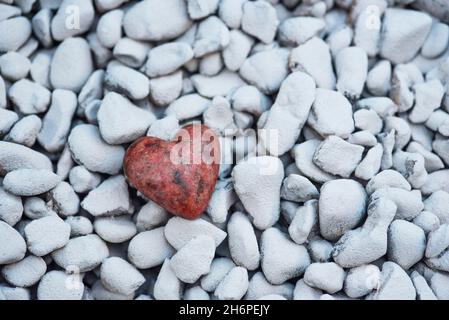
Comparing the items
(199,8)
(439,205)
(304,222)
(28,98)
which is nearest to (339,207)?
(304,222)

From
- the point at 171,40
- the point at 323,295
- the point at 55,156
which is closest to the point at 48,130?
the point at 55,156

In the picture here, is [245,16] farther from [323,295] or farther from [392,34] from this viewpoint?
[323,295]

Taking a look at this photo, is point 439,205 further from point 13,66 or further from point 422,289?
point 13,66

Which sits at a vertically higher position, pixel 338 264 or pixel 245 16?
pixel 245 16

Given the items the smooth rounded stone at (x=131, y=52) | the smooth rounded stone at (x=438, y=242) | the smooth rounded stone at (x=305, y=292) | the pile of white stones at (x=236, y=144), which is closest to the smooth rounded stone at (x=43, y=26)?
the pile of white stones at (x=236, y=144)

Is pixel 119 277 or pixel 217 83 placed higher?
pixel 217 83

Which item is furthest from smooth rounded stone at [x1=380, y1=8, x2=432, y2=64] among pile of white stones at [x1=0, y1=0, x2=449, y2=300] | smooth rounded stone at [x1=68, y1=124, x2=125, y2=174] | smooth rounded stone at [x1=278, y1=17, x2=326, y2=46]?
smooth rounded stone at [x1=68, y1=124, x2=125, y2=174]
